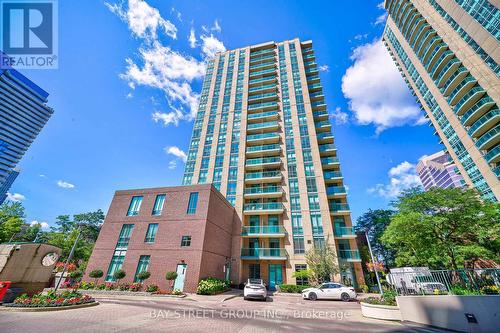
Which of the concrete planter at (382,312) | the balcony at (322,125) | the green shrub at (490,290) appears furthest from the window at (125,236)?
the balcony at (322,125)

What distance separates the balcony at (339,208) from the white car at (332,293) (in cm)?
1172

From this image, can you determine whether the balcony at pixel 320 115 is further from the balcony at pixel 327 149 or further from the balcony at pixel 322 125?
the balcony at pixel 327 149

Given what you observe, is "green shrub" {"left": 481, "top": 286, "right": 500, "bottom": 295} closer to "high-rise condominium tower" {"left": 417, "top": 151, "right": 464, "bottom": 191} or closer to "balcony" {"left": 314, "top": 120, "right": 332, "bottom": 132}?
"balcony" {"left": 314, "top": 120, "right": 332, "bottom": 132}

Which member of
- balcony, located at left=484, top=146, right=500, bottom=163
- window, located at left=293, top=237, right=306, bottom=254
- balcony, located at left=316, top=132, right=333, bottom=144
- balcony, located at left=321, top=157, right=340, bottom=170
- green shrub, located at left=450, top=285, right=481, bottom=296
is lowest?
green shrub, located at left=450, top=285, right=481, bottom=296

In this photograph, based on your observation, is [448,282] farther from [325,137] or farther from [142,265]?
[325,137]

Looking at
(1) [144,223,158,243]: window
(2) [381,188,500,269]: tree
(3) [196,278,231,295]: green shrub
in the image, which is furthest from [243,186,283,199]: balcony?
(2) [381,188,500,269]: tree

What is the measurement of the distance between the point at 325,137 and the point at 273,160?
32.2 ft

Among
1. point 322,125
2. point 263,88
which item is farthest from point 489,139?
point 263,88

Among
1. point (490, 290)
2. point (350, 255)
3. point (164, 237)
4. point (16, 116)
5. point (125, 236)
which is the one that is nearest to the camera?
point (490, 290)

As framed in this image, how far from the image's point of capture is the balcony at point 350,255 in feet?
77.7

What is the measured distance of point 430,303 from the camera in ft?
26.9

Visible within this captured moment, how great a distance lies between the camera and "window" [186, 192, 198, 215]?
66.5 feet

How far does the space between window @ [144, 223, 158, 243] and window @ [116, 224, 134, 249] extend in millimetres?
2066

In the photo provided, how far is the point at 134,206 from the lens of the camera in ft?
71.8
